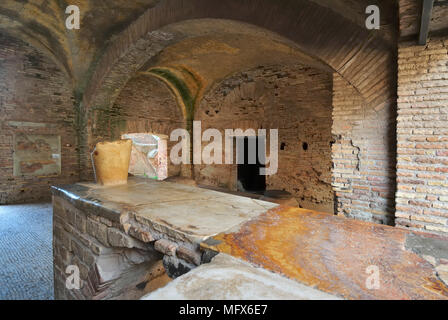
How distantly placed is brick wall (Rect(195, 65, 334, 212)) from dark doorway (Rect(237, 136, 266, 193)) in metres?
0.50

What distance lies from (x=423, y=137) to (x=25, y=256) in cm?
563

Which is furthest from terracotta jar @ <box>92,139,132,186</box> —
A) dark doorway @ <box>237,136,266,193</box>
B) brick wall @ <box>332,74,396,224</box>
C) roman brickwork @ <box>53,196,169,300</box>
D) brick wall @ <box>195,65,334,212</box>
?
dark doorway @ <box>237,136,266,193</box>

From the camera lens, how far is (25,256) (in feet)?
12.5

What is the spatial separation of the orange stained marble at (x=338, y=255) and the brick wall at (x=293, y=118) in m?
4.83

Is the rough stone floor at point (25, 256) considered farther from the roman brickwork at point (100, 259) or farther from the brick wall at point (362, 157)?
the brick wall at point (362, 157)

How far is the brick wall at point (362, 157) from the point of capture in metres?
3.00

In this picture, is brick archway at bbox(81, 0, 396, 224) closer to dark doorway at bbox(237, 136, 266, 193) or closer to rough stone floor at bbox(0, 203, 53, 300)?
rough stone floor at bbox(0, 203, 53, 300)

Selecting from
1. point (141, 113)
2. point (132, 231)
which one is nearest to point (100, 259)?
point (132, 231)

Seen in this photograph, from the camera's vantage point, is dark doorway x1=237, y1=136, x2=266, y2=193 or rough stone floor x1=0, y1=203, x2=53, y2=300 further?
dark doorway x1=237, y1=136, x2=266, y2=193

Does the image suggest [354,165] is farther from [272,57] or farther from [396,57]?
[272,57]

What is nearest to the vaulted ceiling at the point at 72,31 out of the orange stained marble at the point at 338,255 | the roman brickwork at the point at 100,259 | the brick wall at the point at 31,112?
the brick wall at the point at 31,112

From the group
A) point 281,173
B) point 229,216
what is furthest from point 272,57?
point 229,216

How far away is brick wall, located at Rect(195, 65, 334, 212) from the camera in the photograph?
6336 millimetres

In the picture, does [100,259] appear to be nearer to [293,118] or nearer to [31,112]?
[293,118]
